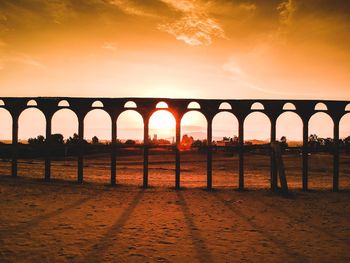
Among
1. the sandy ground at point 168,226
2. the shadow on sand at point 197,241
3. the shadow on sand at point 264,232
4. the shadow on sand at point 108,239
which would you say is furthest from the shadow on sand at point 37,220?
the shadow on sand at point 264,232

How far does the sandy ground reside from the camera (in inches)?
214

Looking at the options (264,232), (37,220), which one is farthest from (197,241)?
A: (37,220)

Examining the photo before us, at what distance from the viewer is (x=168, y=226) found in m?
7.29

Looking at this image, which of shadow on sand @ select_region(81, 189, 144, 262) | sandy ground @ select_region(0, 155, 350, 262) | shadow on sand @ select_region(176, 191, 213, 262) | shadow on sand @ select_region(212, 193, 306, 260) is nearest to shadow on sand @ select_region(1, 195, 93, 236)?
sandy ground @ select_region(0, 155, 350, 262)

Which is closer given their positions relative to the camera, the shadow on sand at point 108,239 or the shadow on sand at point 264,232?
the shadow on sand at point 108,239

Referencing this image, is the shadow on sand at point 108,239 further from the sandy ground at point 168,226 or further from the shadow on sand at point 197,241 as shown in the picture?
the shadow on sand at point 197,241

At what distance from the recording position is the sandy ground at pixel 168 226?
17.8ft

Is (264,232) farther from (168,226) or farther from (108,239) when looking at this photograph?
(108,239)

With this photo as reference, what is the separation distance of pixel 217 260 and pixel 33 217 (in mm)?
4956

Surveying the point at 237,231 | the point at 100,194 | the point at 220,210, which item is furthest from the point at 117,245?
the point at 100,194

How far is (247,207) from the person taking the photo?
9570 millimetres

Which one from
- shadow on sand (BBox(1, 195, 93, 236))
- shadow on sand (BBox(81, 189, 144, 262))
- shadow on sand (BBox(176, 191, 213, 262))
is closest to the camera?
shadow on sand (BBox(81, 189, 144, 262))

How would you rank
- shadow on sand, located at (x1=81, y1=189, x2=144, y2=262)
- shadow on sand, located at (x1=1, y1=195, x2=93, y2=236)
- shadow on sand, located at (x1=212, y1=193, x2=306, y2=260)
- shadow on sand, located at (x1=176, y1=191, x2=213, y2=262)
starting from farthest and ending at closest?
1. shadow on sand, located at (x1=1, y1=195, x2=93, y2=236)
2. shadow on sand, located at (x1=212, y1=193, x2=306, y2=260)
3. shadow on sand, located at (x1=176, y1=191, x2=213, y2=262)
4. shadow on sand, located at (x1=81, y1=189, x2=144, y2=262)

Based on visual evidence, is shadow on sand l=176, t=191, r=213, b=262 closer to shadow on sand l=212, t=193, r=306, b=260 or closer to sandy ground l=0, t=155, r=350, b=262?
sandy ground l=0, t=155, r=350, b=262
